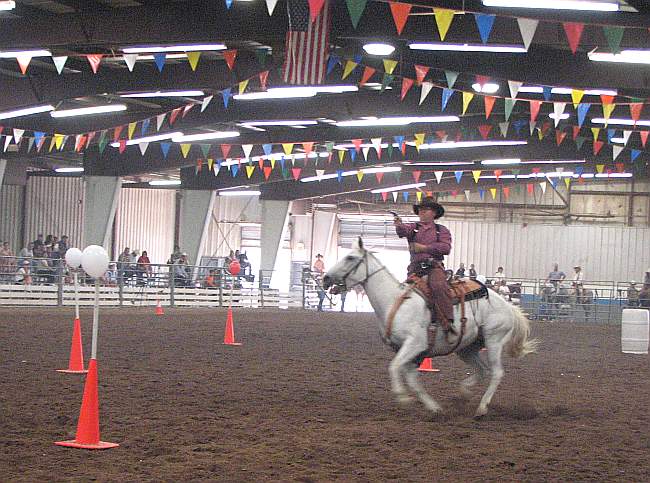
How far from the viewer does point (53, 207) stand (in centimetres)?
4112

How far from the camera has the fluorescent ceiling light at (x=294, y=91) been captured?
19781 mm

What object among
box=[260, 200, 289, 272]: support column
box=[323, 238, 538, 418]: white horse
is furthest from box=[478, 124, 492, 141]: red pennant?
box=[323, 238, 538, 418]: white horse

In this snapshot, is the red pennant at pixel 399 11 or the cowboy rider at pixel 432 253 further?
the red pennant at pixel 399 11

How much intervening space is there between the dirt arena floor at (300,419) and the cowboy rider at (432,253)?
102 centimetres

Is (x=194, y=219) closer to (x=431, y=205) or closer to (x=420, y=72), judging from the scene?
(x=420, y=72)

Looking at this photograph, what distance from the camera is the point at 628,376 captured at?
1458cm

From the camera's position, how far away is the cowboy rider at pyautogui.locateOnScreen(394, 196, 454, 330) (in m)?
9.55

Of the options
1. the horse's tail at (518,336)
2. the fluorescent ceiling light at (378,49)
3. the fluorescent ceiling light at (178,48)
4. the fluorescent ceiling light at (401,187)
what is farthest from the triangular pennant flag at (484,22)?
the fluorescent ceiling light at (401,187)

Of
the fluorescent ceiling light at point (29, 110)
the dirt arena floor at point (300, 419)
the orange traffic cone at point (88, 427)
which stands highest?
the fluorescent ceiling light at point (29, 110)

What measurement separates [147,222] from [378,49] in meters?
29.9

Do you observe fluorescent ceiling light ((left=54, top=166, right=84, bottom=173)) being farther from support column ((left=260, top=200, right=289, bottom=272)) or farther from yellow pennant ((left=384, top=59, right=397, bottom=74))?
yellow pennant ((left=384, top=59, right=397, bottom=74))

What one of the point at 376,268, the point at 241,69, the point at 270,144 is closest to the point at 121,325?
the point at 241,69

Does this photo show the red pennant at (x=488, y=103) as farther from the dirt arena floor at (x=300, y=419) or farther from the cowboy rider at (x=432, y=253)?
the cowboy rider at (x=432, y=253)

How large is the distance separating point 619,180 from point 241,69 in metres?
27.2
